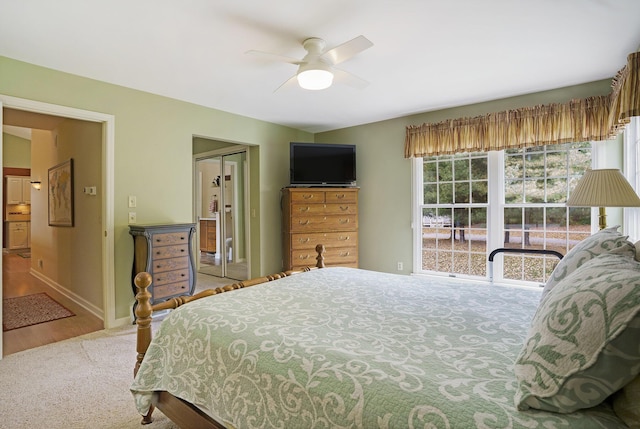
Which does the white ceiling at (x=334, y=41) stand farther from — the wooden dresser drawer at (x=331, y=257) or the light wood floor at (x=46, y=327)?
the light wood floor at (x=46, y=327)

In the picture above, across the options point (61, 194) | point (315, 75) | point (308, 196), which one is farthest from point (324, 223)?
point (61, 194)

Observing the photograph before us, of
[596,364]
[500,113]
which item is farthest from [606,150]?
[596,364]

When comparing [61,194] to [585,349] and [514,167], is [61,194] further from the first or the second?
[514,167]

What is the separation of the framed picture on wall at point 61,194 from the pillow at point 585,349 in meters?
4.86

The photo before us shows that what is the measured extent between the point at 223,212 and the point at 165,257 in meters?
2.52

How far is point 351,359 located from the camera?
3.53 ft

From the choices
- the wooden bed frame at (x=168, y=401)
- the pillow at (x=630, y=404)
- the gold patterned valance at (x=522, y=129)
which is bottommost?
the wooden bed frame at (x=168, y=401)

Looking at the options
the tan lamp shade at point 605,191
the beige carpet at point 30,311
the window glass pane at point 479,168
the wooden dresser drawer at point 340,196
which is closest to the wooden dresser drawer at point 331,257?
the wooden dresser drawer at point 340,196

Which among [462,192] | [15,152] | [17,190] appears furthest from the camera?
[17,190]

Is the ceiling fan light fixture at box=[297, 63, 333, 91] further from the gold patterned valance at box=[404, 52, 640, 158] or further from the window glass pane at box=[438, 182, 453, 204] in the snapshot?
the window glass pane at box=[438, 182, 453, 204]

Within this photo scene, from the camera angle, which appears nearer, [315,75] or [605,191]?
[605,191]

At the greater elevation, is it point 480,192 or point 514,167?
point 514,167

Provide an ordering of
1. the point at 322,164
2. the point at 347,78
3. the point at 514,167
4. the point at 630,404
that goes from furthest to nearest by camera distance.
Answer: the point at 322,164, the point at 514,167, the point at 347,78, the point at 630,404

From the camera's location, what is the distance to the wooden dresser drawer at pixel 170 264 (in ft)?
10.6
